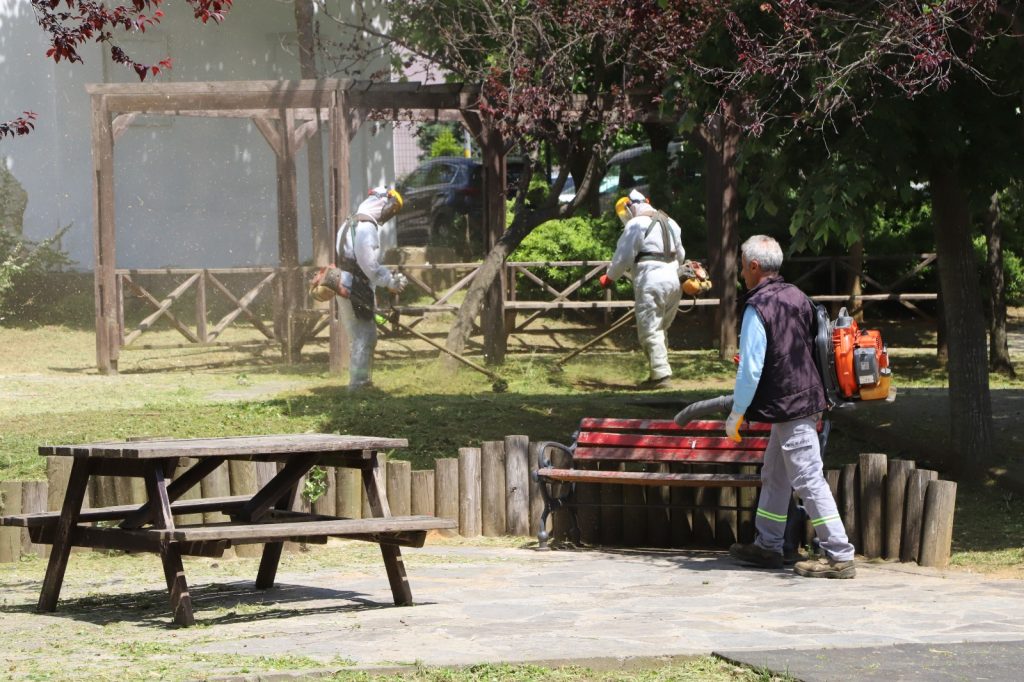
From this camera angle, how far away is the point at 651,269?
14891 millimetres

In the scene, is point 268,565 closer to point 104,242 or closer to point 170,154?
point 104,242

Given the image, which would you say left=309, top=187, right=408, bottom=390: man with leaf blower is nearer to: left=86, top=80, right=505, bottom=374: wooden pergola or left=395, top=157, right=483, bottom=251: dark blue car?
left=86, top=80, right=505, bottom=374: wooden pergola

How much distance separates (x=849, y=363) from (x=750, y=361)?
0.51 meters

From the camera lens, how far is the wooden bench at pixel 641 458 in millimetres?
8625

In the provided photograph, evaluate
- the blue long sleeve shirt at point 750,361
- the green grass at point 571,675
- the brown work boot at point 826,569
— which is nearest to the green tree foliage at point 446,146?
the blue long sleeve shirt at point 750,361

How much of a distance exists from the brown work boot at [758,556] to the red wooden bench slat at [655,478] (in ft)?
1.32

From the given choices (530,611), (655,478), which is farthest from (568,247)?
(530,611)

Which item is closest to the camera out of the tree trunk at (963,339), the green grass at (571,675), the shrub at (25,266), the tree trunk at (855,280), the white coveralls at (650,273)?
the green grass at (571,675)

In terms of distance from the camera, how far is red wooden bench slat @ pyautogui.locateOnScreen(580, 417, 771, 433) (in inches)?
351

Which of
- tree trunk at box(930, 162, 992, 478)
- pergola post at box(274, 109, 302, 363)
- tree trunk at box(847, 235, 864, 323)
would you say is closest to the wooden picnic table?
tree trunk at box(930, 162, 992, 478)

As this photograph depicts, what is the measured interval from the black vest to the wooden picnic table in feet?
6.14

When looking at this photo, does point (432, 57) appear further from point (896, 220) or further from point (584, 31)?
point (896, 220)

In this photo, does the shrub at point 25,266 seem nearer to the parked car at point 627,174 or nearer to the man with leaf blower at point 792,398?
the parked car at point 627,174

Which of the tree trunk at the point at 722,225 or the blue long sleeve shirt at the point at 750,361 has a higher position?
the tree trunk at the point at 722,225
